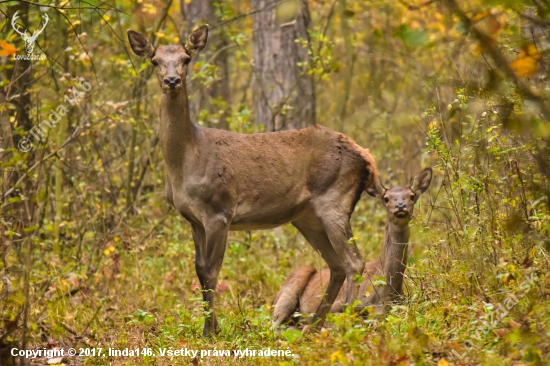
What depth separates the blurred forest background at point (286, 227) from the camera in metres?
5.35

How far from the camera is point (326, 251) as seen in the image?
9.30 metres

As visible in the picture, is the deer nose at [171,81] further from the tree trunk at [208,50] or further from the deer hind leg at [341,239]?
the tree trunk at [208,50]

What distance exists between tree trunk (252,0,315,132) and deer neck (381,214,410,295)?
14.2 feet

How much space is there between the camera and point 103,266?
10359mm

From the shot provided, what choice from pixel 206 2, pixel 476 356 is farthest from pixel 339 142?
pixel 206 2

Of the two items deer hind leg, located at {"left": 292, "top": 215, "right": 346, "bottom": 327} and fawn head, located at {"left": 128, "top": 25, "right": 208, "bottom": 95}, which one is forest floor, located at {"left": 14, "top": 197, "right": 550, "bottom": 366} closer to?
deer hind leg, located at {"left": 292, "top": 215, "right": 346, "bottom": 327}

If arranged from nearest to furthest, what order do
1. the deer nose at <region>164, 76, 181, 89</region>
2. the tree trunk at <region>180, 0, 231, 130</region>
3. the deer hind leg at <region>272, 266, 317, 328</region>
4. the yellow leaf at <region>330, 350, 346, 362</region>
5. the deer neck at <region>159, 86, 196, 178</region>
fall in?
the yellow leaf at <region>330, 350, 346, 362</region> < the deer nose at <region>164, 76, 181, 89</region> < the deer neck at <region>159, 86, 196, 178</region> < the deer hind leg at <region>272, 266, 317, 328</region> < the tree trunk at <region>180, 0, 231, 130</region>

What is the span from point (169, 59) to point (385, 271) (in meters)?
3.18

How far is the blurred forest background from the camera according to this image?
5.35 meters

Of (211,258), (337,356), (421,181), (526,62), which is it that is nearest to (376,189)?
(421,181)

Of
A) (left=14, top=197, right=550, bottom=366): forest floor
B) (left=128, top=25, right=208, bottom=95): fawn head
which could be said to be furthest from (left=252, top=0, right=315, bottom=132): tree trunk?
(left=128, top=25, right=208, bottom=95): fawn head

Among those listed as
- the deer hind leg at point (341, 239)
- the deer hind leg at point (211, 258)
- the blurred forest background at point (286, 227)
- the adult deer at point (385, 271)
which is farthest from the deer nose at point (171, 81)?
the adult deer at point (385, 271)

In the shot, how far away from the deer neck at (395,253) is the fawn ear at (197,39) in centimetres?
280

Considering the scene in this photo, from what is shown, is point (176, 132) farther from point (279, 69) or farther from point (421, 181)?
point (279, 69)
